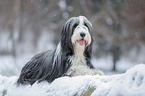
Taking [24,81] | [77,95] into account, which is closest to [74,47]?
[24,81]

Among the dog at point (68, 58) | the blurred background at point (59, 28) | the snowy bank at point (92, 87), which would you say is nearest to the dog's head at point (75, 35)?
the dog at point (68, 58)

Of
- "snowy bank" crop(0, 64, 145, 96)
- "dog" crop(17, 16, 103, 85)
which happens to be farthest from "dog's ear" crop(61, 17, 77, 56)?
"snowy bank" crop(0, 64, 145, 96)

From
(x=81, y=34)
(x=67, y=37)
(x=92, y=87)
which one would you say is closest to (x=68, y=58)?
(x=67, y=37)

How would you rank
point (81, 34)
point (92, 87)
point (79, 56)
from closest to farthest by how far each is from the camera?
point (92, 87)
point (81, 34)
point (79, 56)

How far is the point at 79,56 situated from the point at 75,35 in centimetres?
35

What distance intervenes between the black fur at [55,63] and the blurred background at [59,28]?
6.37 meters

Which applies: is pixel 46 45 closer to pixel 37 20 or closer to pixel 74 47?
pixel 37 20

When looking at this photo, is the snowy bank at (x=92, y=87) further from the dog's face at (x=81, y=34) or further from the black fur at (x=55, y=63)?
the dog's face at (x=81, y=34)

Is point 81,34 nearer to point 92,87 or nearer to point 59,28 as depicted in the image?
point 92,87

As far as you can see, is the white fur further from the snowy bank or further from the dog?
the snowy bank

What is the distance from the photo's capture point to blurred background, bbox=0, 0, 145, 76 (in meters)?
9.80

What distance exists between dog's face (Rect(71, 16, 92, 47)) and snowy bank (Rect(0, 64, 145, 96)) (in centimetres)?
68

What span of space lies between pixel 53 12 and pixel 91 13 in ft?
5.20

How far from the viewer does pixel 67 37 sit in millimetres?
3156
